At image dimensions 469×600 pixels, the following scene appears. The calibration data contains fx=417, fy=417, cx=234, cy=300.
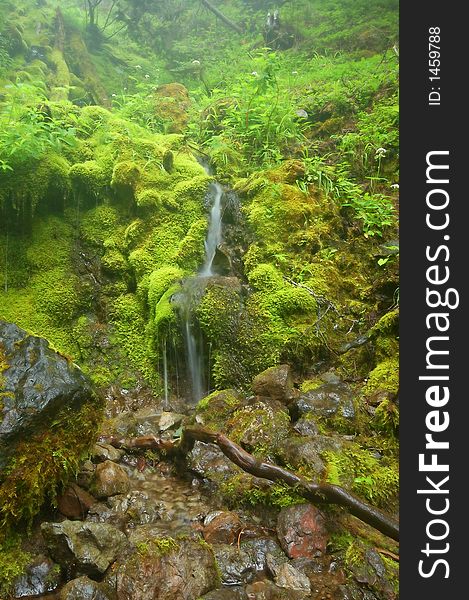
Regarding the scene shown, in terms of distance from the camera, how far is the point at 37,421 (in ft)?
9.00

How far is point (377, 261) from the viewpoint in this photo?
17.7ft

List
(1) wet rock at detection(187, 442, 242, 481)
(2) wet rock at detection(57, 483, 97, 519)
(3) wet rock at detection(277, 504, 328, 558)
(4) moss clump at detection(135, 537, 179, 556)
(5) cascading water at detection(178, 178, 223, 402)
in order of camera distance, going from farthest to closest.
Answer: (5) cascading water at detection(178, 178, 223, 402) → (1) wet rock at detection(187, 442, 242, 481) → (2) wet rock at detection(57, 483, 97, 519) → (3) wet rock at detection(277, 504, 328, 558) → (4) moss clump at detection(135, 537, 179, 556)

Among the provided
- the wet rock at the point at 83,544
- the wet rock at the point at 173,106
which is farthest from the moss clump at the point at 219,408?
the wet rock at the point at 173,106

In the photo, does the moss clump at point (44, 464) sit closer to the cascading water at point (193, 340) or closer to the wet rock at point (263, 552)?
the wet rock at point (263, 552)

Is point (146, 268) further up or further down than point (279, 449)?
further up

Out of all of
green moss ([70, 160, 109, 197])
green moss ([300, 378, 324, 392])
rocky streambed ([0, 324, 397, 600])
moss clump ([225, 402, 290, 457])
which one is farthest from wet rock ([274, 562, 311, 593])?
green moss ([70, 160, 109, 197])

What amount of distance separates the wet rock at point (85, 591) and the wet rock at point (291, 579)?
0.98 metres

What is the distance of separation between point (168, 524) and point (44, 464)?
42.6 inches

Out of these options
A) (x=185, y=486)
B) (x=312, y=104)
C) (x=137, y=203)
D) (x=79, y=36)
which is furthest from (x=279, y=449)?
(x=79, y=36)

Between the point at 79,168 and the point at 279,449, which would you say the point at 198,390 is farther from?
the point at 79,168

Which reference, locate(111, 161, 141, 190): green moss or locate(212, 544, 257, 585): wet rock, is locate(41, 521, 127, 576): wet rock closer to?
locate(212, 544, 257, 585): wet rock

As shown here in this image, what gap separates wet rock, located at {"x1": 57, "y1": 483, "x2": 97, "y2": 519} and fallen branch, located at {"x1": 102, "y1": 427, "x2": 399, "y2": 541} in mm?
995

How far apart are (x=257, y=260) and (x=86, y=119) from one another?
393 centimetres

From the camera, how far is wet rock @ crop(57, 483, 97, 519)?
9.93 ft
